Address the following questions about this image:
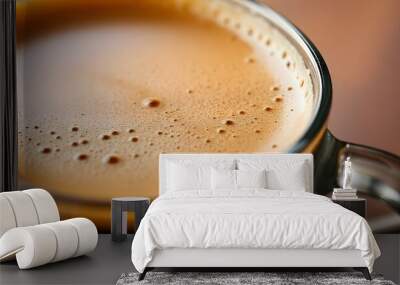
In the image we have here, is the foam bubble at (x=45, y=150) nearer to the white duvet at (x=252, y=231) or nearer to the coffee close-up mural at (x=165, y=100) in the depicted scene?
the coffee close-up mural at (x=165, y=100)

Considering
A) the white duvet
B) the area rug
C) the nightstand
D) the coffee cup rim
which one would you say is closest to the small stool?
the area rug

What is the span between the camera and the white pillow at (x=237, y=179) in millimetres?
5598

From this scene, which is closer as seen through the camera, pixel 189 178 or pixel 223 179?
pixel 223 179

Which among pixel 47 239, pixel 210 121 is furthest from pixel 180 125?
pixel 47 239

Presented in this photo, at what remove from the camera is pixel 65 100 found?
632 cm

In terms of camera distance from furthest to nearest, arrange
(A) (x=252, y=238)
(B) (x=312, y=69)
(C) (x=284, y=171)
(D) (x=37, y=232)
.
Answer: (B) (x=312, y=69), (C) (x=284, y=171), (D) (x=37, y=232), (A) (x=252, y=238)

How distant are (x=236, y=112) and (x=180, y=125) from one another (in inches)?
24.0

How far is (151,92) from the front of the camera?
625 centimetres

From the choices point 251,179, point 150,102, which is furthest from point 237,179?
point 150,102

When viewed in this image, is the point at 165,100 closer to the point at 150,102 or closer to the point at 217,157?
the point at 150,102

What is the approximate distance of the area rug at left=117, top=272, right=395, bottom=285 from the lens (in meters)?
4.08

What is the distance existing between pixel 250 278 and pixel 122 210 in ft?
6.25

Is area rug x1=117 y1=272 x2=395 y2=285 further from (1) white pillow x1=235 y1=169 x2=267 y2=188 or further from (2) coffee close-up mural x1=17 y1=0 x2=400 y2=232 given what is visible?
(2) coffee close-up mural x1=17 y1=0 x2=400 y2=232

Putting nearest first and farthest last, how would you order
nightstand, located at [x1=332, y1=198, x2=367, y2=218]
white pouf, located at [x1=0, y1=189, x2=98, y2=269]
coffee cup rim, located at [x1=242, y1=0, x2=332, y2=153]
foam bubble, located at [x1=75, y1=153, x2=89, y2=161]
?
white pouf, located at [x1=0, y1=189, x2=98, y2=269] → nightstand, located at [x1=332, y1=198, x2=367, y2=218] → coffee cup rim, located at [x1=242, y1=0, x2=332, y2=153] → foam bubble, located at [x1=75, y1=153, x2=89, y2=161]
